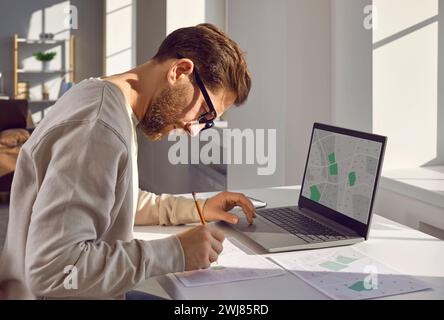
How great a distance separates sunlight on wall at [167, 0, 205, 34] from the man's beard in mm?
3255

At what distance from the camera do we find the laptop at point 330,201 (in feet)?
4.49

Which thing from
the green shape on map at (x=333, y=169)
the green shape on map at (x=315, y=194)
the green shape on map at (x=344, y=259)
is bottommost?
the green shape on map at (x=344, y=259)

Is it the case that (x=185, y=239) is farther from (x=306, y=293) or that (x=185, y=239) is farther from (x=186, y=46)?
(x=186, y=46)

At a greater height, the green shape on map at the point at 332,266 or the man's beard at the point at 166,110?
the man's beard at the point at 166,110

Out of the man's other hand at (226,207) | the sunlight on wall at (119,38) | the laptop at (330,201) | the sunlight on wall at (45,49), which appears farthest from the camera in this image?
the sunlight on wall at (45,49)

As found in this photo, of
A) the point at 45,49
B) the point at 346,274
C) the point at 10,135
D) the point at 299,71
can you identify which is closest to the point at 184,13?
the point at 10,135

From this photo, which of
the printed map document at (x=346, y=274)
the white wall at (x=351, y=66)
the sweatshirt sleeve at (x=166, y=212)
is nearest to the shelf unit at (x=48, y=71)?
the white wall at (x=351, y=66)

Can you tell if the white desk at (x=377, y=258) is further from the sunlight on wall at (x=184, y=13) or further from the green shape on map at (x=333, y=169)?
the sunlight on wall at (x=184, y=13)

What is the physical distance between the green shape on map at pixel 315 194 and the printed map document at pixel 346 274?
0.88 feet

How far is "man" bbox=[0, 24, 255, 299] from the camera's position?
3.30 ft

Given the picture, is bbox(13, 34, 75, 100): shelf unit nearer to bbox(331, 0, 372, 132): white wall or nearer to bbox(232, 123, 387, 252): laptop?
bbox(331, 0, 372, 132): white wall

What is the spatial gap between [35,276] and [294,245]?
1.86ft

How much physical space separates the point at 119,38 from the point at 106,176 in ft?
20.7

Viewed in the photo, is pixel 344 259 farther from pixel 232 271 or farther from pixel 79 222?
pixel 79 222
